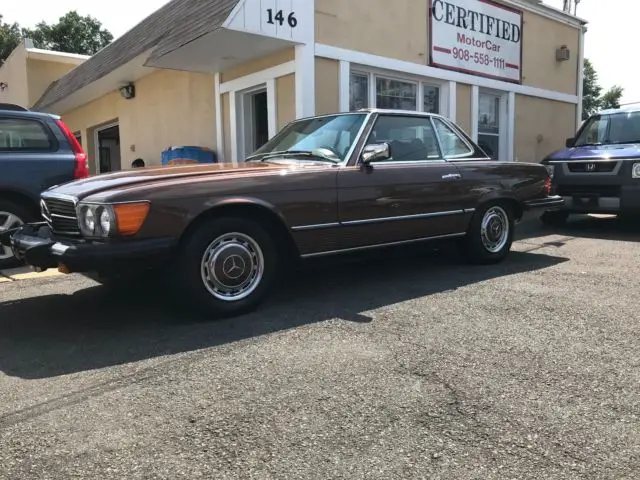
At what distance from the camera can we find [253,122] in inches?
398

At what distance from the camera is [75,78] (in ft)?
50.3

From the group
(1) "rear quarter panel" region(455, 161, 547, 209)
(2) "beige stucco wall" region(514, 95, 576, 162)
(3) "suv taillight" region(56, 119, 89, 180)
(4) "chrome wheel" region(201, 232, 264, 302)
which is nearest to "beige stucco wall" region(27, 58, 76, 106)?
(3) "suv taillight" region(56, 119, 89, 180)

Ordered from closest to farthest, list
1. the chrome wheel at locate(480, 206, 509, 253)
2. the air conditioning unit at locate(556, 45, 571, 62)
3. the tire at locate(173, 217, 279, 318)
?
the tire at locate(173, 217, 279, 318) → the chrome wheel at locate(480, 206, 509, 253) → the air conditioning unit at locate(556, 45, 571, 62)

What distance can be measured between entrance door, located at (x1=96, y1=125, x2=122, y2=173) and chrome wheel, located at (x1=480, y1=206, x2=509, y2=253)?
13602 millimetres

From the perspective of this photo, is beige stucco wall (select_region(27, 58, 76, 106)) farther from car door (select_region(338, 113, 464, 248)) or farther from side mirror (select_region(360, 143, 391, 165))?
side mirror (select_region(360, 143, 391, 165))

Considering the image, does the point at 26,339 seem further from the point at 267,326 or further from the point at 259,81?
the point at 259,81

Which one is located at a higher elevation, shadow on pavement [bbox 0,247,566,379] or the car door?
the car door

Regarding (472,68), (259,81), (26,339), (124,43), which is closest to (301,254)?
(26,339)

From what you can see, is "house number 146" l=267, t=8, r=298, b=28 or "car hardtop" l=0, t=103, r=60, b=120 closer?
"car hardtop" l=0, t=103, r=60, b=120

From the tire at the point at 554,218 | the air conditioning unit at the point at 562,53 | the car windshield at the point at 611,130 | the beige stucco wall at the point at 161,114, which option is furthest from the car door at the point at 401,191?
the air conditioning unit at the point at 562,53

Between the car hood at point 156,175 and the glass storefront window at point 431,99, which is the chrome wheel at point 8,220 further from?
the glass storefront window at point 431,99

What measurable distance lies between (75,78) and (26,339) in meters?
13.2

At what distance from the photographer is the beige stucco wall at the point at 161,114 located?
35.9ft

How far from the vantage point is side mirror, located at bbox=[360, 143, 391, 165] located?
4828 millimetres
